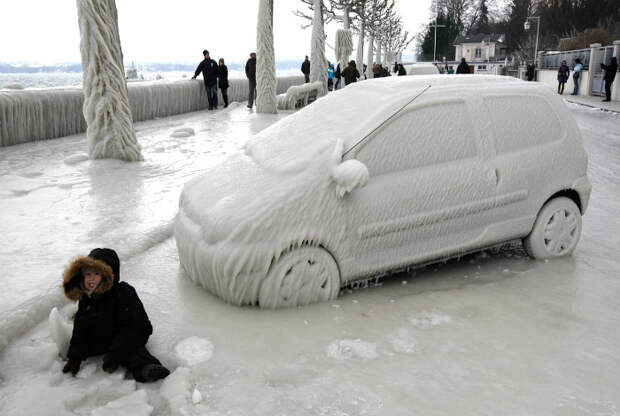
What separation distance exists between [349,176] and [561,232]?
213 centimetres

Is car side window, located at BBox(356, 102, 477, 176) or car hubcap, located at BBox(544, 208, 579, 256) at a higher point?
car side window, located at BBox(356, 102, 477, 176)

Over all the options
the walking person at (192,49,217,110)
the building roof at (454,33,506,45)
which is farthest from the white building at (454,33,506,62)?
the walking person at (192,49,217,110)

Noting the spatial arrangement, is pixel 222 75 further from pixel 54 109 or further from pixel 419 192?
pixel 419 192

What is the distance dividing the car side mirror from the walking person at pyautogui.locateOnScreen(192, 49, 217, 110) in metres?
14.7

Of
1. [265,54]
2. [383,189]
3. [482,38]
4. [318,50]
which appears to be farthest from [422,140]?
[482,38]

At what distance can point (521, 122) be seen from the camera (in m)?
4.20

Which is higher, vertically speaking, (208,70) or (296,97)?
(208,70)

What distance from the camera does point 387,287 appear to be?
3895 millimetres

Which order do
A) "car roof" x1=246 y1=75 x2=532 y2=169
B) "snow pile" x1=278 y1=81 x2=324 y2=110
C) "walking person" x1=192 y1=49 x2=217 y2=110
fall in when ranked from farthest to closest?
"snow pile" x1=278 y1=81 x2=324 y2=110
"walking person" x1=192 y1=49 x2=217 y2=110
"car roof" x1=246 y1=75 x2=532 y2=169

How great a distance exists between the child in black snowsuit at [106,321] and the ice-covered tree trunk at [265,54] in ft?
47.3

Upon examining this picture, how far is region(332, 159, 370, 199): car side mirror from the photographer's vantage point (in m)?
3.41

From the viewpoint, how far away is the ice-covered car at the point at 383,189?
3.41 m

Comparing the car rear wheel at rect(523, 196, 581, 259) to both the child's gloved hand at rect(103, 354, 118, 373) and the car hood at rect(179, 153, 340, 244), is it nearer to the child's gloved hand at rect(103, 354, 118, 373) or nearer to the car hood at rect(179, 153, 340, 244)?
the car hood at rect(179, 153, 340, 244)

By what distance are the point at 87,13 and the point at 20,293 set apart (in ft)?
20.2
